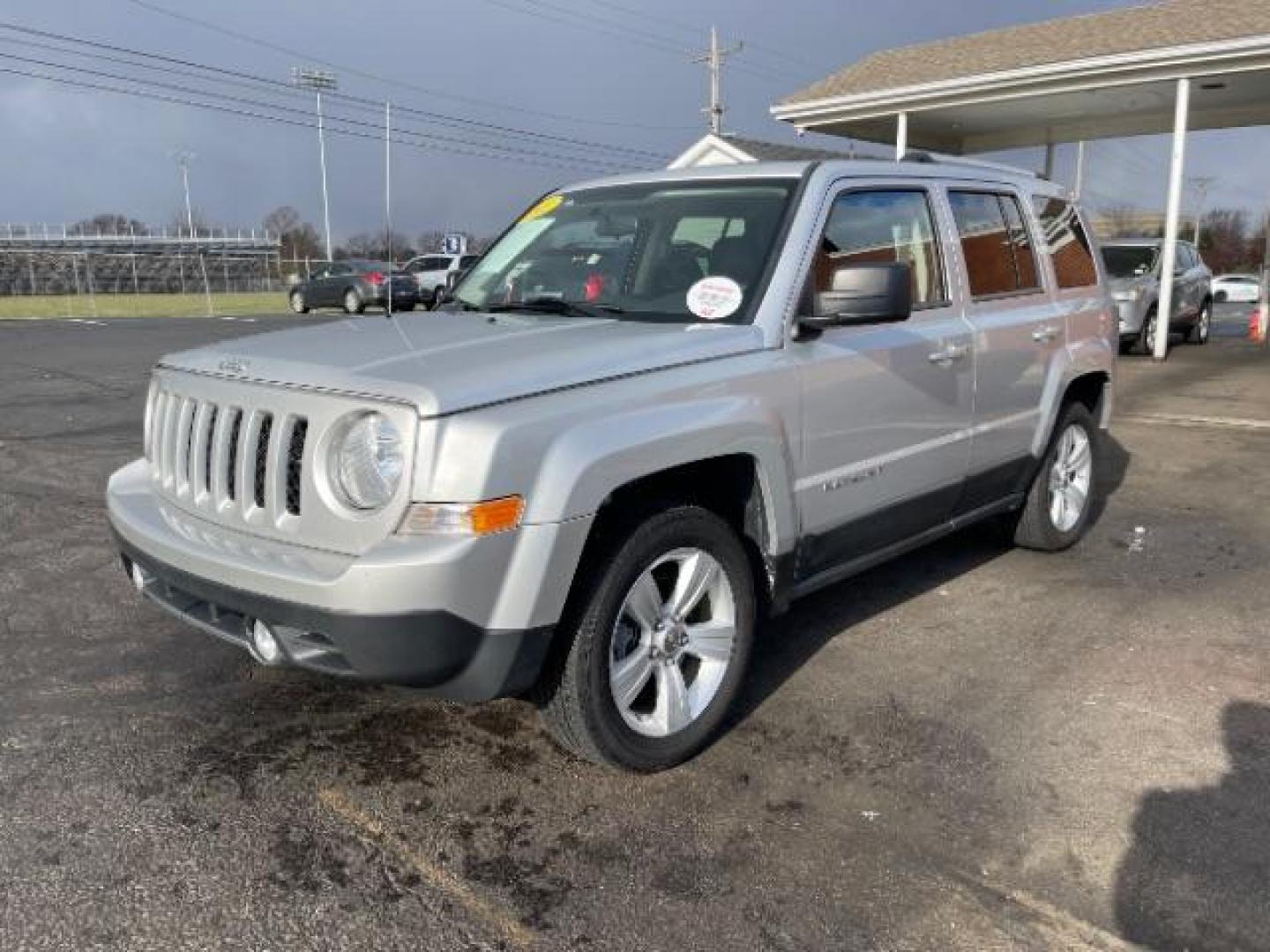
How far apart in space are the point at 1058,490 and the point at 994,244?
1.52 meters

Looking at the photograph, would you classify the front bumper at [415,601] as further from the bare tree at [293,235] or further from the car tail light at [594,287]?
the bare tree at [293,235]

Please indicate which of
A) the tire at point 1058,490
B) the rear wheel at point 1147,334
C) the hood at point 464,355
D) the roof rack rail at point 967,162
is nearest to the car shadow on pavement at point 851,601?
the tire at point 1058,490

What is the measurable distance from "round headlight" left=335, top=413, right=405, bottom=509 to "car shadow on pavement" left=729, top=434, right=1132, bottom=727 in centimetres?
156

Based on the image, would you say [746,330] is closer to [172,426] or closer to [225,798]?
[172,426]

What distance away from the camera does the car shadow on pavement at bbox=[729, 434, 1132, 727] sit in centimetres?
407

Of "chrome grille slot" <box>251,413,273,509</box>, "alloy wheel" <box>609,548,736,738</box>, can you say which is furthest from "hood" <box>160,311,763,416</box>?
"alloy wheel" <box>609,548,736,738</box>

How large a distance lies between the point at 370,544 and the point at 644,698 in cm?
111

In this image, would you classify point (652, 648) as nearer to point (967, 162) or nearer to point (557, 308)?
point (557, 308)

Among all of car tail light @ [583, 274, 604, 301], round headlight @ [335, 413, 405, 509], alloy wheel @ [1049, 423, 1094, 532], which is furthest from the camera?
alloy wheel @ [1049, 423, 1094, 532]

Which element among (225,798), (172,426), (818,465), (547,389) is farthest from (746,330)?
(225,798)

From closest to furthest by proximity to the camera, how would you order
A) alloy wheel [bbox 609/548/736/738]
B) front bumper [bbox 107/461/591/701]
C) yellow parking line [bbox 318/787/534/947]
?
yellow parking line [bbox 318/787/534/947] → front bumper [bbox 107/461/591/701] → alloy wheel [bbox 609/548/736/738]

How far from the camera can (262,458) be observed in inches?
120

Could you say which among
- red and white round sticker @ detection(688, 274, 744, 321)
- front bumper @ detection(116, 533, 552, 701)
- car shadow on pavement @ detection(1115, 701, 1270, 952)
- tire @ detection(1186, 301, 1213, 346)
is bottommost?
car shadow on pavement @ detection(1115, 701, 1270, 952)

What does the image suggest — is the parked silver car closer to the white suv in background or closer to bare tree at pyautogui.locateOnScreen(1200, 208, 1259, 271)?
the white suv in background
